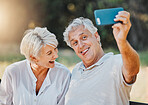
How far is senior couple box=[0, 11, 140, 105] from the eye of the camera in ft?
5.85

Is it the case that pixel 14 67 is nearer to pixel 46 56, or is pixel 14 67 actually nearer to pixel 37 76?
pixel 37 76

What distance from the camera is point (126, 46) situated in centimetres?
133

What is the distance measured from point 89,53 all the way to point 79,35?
19 centimetres

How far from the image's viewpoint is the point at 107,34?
8.68 metres

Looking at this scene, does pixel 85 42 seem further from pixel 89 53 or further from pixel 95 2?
pixel 95 2

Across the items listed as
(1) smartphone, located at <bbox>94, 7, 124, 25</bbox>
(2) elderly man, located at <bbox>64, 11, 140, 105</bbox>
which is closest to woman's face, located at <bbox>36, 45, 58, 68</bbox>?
(2) elderly man, located at <bbox>64, 11, 140, 105</bbox>

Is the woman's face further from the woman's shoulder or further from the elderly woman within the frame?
the woman's shoulder

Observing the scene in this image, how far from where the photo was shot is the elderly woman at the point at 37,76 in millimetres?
2049

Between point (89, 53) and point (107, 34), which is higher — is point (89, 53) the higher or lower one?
the higher one

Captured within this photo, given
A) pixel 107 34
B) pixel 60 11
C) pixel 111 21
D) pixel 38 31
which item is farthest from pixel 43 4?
pixel 111 21

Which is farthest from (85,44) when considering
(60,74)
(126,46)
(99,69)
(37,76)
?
(126,46)

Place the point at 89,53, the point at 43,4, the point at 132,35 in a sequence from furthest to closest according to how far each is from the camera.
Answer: the point at 43,4, the point at 132,35, the point at 89,53

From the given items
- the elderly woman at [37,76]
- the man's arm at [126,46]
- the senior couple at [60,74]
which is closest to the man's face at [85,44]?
the senior couple at [60,74]

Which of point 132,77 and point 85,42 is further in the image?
point 85,42
